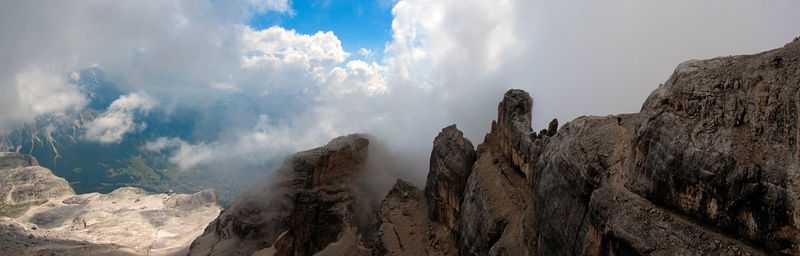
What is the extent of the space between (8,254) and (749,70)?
10042cm

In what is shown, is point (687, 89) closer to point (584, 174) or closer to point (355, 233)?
point (584, 174)

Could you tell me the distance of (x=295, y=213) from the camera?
6244 cm

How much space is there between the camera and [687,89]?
17875 millimetres

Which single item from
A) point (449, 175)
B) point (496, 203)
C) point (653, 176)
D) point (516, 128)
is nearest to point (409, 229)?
point (449, 175)

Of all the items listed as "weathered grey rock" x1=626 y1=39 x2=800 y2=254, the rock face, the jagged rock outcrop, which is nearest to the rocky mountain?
"weathered grey rock" x1=626 y1=39 x2=800 y2=254

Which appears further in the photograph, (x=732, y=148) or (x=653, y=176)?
(x=653, y=176)

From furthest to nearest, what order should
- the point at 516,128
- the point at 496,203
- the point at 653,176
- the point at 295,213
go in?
the point at 295,213
the point at 516,128
the point at 496,203
the point at 653,176

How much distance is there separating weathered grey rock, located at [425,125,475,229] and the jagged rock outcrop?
52.1 feet

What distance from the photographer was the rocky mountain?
13.4m

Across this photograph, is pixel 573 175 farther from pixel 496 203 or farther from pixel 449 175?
pixel 449 175

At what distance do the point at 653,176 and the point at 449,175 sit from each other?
101ft

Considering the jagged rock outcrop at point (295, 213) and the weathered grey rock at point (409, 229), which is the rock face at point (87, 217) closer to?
the jagged rock outcrop at point (295, 213)

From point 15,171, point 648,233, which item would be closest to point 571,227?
point 648,233

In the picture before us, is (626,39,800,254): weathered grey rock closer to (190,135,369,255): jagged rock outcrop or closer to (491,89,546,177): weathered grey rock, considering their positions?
(491,89,546,177): weathered grey rock
